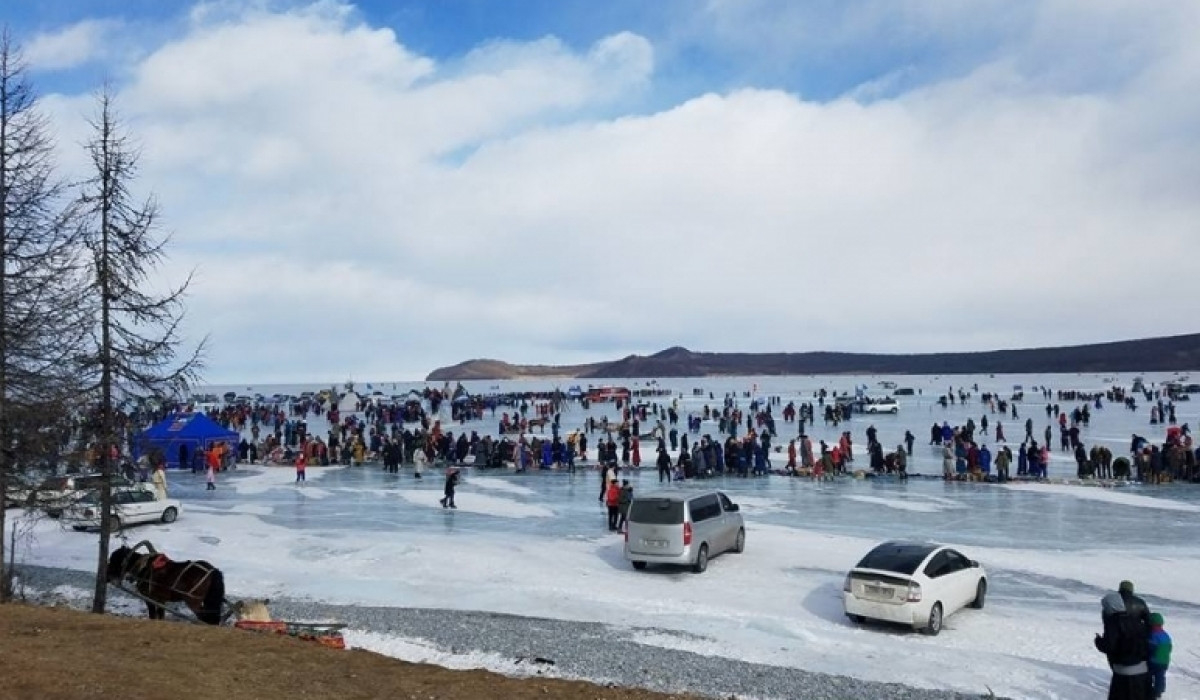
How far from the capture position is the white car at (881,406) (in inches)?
3129

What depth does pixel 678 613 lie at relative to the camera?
14.9 metres

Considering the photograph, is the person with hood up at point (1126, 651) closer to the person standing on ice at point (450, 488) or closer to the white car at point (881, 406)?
the person standing on ice at point (450, 488)

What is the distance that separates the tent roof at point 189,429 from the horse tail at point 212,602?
96.2 ft

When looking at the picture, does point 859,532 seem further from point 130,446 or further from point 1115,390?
point 1115,390

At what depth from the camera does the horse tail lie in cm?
1360

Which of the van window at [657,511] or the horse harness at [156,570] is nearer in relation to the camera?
the horse harness at [156,570]

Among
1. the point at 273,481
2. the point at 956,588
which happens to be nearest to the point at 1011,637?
the point at 956,588

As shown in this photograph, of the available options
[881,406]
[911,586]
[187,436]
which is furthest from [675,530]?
[881,406]

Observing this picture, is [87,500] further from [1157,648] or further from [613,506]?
[1157,648]

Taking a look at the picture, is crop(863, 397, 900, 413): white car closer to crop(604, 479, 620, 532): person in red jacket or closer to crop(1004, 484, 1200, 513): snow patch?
crop(1004, 484, 1200, 513): snow patch

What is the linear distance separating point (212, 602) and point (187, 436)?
29.7 meters

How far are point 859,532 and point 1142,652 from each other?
12941 mm

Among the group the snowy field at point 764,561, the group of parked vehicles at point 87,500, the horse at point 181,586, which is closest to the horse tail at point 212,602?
the horse at point 181,586

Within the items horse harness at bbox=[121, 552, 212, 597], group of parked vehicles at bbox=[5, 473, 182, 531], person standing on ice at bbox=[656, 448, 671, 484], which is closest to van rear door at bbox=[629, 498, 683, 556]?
horse harness at bbox=[121, 552, 212, 597]
